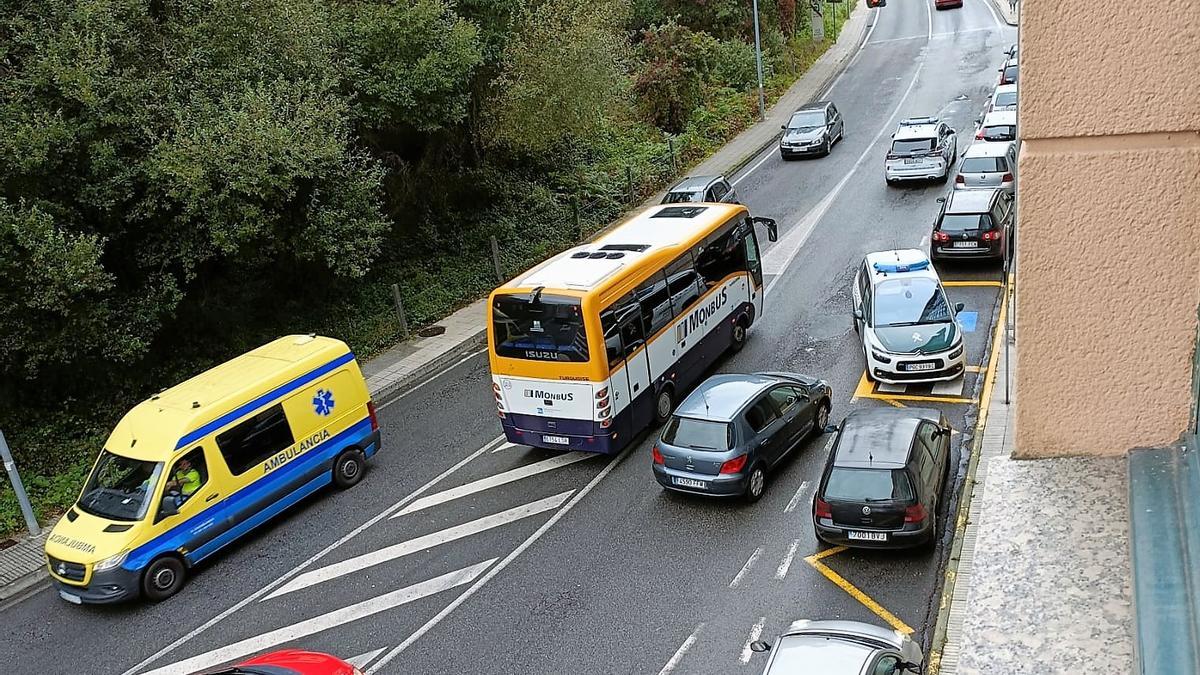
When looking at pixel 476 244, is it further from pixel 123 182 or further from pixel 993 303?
pixel 993 303

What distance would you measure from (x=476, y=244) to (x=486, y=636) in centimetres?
1721

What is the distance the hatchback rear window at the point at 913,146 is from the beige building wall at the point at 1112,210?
2827 centimetres

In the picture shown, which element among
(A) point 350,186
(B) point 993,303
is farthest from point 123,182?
(B) point 993,303

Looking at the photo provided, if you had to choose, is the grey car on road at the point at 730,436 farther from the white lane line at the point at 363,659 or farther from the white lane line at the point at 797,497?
the white lane line at the point at 363,659

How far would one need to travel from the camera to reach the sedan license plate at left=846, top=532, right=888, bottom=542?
1198cm

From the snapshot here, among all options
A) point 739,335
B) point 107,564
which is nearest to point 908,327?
point 739,335

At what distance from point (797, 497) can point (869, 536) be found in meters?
2.34

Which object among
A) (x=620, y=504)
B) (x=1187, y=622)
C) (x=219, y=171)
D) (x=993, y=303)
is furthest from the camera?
(x=993, y=303)

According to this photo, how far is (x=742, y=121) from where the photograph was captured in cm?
4112

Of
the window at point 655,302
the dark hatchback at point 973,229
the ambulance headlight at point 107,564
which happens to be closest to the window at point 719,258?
the window at point 655,302

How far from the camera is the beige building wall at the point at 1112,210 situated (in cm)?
247

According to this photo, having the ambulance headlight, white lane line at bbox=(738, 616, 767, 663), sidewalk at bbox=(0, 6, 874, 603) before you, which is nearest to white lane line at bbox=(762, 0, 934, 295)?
sidewalk at bbox=(0, 6, 874, 603)

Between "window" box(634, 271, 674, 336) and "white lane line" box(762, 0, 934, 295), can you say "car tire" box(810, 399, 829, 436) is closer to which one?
"window" box(634, 271, 674, 336)

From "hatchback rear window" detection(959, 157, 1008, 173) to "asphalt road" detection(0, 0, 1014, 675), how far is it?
7.11m
